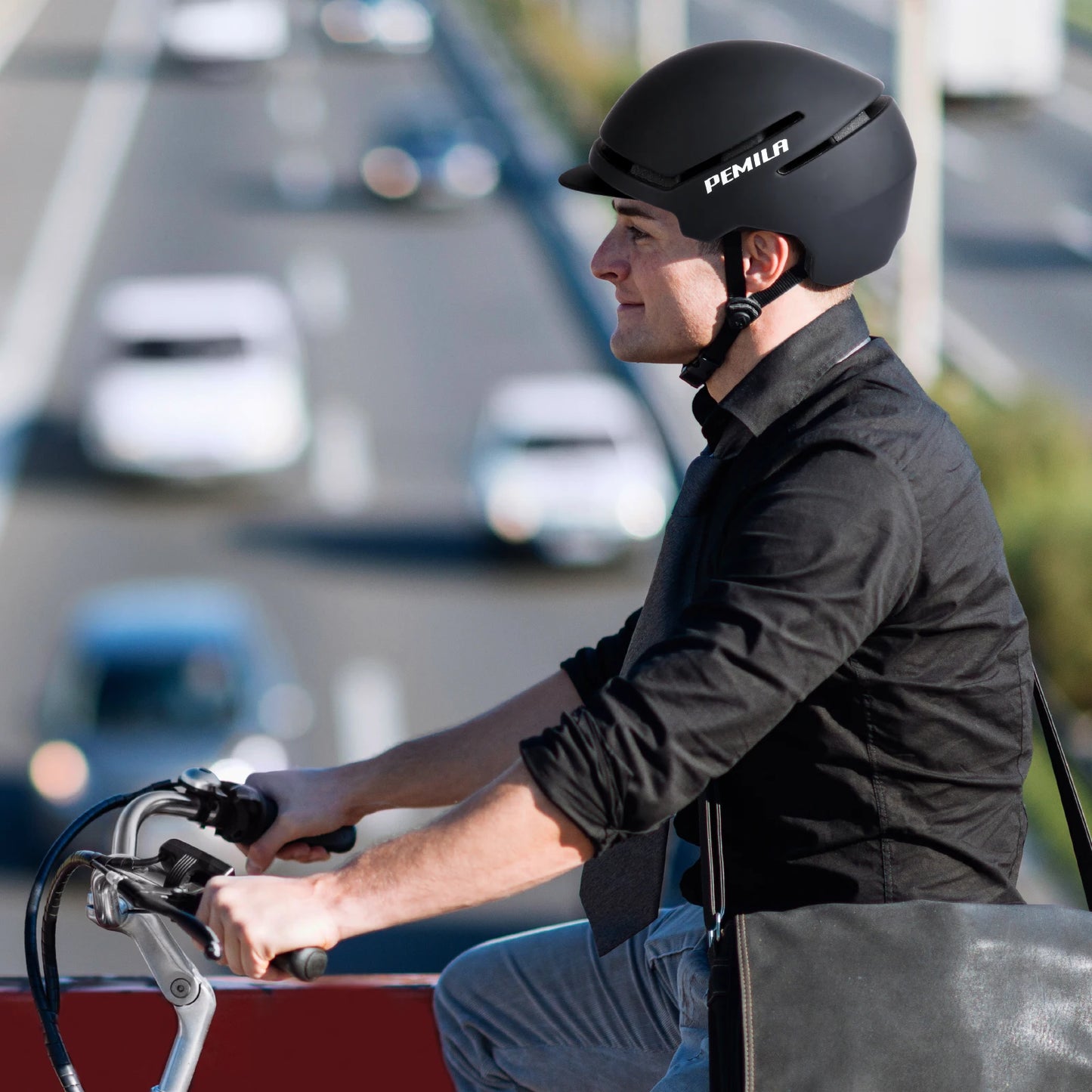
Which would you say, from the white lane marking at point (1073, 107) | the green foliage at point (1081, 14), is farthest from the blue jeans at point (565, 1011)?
the green foliage at point (1081, 14)

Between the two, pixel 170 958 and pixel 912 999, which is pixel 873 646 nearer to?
pixel 912 999

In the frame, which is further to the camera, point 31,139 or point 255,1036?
point 31,139

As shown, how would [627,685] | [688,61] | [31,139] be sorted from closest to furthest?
[627,685]
[688,61]
[31,139]

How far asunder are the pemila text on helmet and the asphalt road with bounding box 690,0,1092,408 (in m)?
21.0

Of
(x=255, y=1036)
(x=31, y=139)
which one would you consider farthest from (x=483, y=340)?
(x=255, y=1036)

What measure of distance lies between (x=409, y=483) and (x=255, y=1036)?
67.2ft

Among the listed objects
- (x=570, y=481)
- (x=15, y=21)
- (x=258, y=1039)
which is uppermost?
(x=258, y=1039)

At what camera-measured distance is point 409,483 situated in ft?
79.0

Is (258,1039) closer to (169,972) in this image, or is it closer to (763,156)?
(169,972)

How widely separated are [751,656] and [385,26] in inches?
1886

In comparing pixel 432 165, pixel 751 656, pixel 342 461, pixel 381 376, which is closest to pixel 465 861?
pixel 751 656

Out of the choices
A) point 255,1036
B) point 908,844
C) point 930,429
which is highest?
point 930,429

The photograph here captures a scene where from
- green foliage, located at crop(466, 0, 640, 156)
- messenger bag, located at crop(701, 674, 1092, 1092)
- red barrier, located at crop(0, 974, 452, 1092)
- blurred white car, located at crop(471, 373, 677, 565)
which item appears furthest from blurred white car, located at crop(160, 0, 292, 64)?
messenger bag, located at crop(701, 674, 1092, 1092)

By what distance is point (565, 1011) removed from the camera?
3299 millimetres
